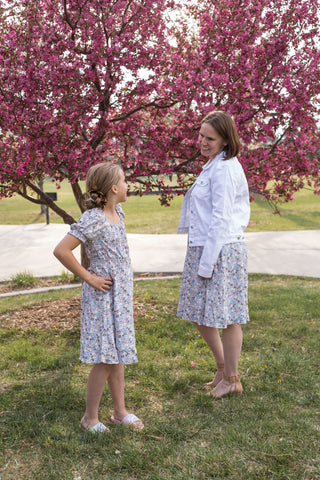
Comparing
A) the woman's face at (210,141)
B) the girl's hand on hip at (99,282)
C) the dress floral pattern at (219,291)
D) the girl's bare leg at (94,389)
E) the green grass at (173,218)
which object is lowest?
the green grass at (173,218)

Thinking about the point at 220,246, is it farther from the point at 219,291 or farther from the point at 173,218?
the point at 173,218

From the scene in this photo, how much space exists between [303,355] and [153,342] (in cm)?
126

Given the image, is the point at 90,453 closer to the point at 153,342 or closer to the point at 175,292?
the point at 153,342

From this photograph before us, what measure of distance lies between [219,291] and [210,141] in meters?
0.95

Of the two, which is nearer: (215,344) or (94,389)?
(94,389)

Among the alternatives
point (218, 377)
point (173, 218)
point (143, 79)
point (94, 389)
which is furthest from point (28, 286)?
point (173, 218)

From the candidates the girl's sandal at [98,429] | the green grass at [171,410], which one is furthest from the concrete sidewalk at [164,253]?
the girl's sandal at [98,429]

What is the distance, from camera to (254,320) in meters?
5.07

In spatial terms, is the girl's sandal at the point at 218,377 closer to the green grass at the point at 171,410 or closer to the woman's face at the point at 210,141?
the green grass at the point at 171,410

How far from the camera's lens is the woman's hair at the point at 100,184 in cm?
281

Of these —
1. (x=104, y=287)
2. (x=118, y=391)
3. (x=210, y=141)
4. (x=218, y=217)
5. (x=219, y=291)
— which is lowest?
(x=118, y=391)

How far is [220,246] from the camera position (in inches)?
120

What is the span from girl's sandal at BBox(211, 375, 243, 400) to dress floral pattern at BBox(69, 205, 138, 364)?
83 centimetres

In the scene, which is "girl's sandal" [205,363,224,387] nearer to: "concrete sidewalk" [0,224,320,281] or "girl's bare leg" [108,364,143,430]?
"girl's bare leg" [108,364,143,430]
